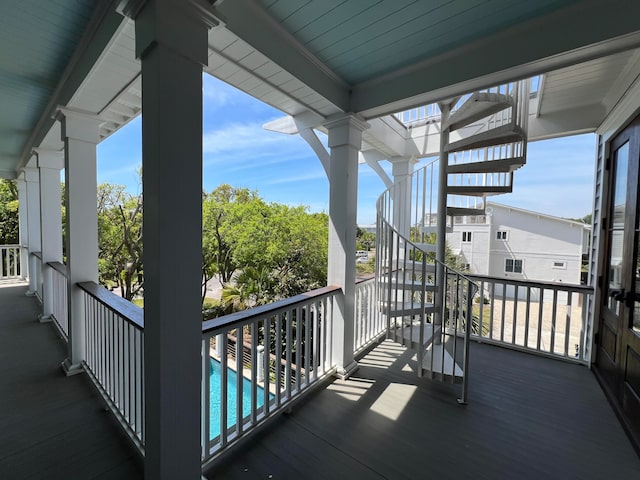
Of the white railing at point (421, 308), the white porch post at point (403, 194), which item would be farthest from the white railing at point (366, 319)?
the white porch post at point (403, 194)

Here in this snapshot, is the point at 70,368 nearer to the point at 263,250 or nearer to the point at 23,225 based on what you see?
the point at 23,225

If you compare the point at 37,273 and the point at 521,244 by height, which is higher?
the point at 521,244

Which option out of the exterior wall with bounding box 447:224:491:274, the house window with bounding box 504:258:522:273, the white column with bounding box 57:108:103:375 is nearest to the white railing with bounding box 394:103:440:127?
the white column with bounding box 57:108:103:375

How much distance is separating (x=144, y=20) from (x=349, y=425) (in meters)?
2.56

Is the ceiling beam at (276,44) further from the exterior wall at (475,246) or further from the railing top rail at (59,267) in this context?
the exterior wall at (475,246)

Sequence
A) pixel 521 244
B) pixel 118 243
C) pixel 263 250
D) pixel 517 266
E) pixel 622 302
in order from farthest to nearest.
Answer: pixel 517 266 < pixel 521 244 < pixel 263 250 < pixel 118 243 < pixel 622 302

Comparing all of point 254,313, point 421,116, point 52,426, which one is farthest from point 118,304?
point 421,116

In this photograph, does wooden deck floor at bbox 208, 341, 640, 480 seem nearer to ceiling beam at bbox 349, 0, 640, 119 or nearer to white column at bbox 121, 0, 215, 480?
white column at bbox 121, 0, 215, 480

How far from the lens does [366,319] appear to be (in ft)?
11.1

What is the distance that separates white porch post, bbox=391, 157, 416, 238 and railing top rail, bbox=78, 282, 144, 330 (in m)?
2.92

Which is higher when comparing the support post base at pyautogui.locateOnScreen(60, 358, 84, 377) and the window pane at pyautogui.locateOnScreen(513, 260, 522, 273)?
the support post base at pyautogui.locateOnScreen(60, 358, 84, 377)

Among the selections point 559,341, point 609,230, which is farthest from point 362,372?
point 559,341

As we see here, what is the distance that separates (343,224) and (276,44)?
1.44 m

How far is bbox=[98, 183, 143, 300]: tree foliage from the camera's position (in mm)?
8719
